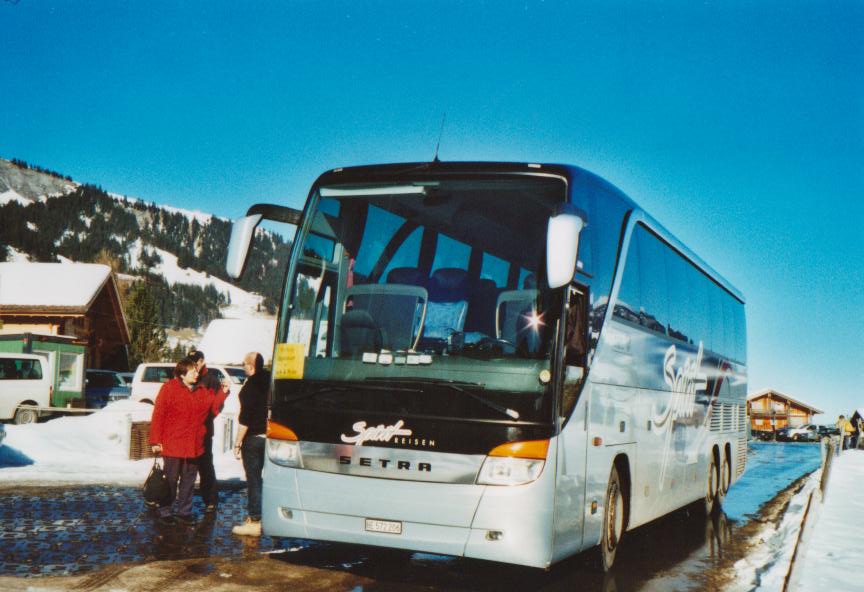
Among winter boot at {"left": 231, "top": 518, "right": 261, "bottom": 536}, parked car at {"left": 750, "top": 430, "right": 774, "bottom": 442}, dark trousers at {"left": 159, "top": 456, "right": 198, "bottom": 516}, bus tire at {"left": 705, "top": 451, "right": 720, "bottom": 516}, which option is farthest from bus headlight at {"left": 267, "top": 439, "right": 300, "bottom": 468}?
parked car at {"left": 750, "top": 430, "right": 774, "bottom": 442}

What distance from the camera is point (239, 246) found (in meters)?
7.52

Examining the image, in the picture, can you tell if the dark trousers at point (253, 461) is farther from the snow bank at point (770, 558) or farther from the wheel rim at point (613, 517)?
the snow bank at point (770, 558)

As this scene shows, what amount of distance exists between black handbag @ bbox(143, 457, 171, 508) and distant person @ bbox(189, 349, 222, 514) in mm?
590

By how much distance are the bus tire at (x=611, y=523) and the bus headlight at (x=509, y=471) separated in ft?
5.69

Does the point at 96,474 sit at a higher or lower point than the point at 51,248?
lower

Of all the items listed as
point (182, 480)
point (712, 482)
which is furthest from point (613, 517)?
point (712, 482)

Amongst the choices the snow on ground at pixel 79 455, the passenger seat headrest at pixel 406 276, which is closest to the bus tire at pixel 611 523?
the passenger seat headrest at pixel 406 276

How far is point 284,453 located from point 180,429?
3407 millimetres

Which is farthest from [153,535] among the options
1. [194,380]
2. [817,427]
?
[817,427]

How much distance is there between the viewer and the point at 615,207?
8492 mm

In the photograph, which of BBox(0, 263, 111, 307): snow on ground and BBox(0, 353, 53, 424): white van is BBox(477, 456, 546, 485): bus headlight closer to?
BBox(0, 353, 53, 424): white van

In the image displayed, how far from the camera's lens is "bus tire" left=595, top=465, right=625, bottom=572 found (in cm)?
827

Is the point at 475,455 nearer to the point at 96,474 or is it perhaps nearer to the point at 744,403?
the point at 96,474

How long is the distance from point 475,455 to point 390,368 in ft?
3.11
